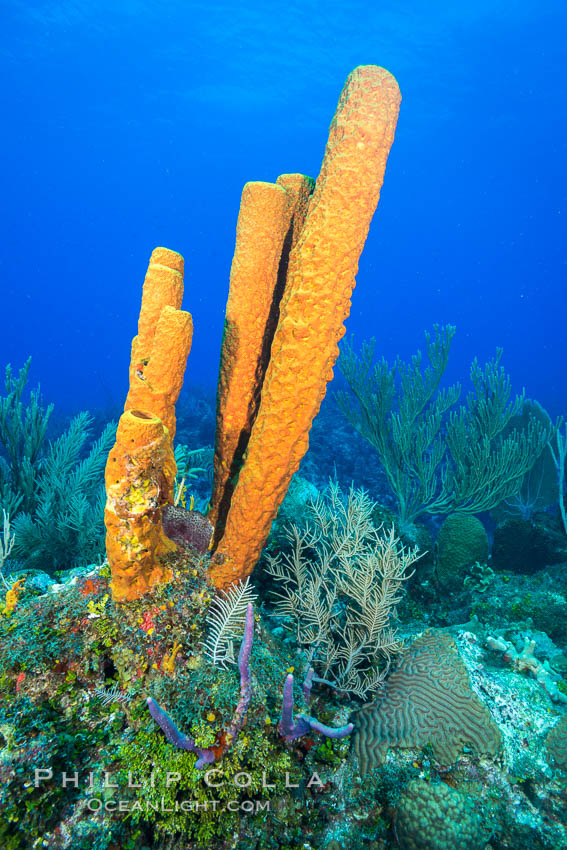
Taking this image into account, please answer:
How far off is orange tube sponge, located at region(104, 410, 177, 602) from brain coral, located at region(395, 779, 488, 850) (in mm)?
1749

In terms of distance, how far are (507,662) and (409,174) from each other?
8281 cm

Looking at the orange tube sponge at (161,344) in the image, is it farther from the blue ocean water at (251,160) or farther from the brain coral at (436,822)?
the blue ocean water at (251,160)

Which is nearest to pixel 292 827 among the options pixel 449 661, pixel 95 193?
pixel 449 661

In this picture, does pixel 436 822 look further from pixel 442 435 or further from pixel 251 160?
pixel 251 160

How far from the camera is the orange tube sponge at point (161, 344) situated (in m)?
2.01

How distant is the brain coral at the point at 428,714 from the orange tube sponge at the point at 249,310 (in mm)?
1668

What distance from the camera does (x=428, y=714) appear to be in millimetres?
2412

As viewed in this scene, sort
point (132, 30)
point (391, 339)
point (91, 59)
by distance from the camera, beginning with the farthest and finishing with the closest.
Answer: point (391, 339) < point (91, 59) < point (132, 30)

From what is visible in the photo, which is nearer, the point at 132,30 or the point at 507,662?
the point at 507,662

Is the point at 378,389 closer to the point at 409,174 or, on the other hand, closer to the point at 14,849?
the point at 14,849

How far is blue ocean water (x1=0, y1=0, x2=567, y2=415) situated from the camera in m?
30.8

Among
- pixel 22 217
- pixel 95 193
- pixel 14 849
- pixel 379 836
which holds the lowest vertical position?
pixel 379 836

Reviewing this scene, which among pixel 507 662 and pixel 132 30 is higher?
pixel 132 30

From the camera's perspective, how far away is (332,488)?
13.1 ft
